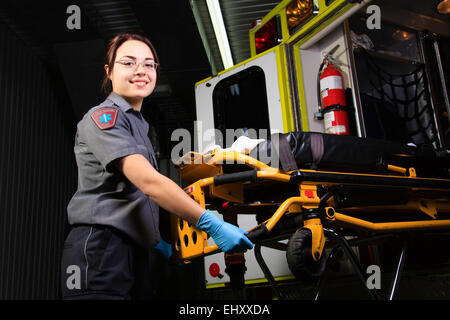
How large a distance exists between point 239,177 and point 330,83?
6.01 feet

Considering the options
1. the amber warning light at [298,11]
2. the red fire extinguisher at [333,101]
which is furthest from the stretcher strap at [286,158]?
the amber warning light at [298,11]

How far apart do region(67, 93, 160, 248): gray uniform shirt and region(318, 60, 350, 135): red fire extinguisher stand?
1.82m

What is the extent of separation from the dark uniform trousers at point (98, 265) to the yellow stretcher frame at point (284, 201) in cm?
29

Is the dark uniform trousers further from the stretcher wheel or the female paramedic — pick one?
the stretcher wheel

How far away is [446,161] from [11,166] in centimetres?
481

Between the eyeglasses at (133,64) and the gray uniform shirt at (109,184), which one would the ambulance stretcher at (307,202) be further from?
the eyeglasses at (133,64)

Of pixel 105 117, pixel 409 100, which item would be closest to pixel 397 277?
pixel 105 117

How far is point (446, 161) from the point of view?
2246mm

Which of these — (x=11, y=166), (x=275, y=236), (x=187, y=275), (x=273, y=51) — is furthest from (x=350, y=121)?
(x=187, y=275)

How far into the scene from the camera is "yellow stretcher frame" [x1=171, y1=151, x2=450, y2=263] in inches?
66.4

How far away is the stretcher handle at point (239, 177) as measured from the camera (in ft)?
5.58

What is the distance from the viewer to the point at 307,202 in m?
1.72

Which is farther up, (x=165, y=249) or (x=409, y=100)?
(x=409, y=100)

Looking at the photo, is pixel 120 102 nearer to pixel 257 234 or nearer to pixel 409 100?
pixel 257 234
